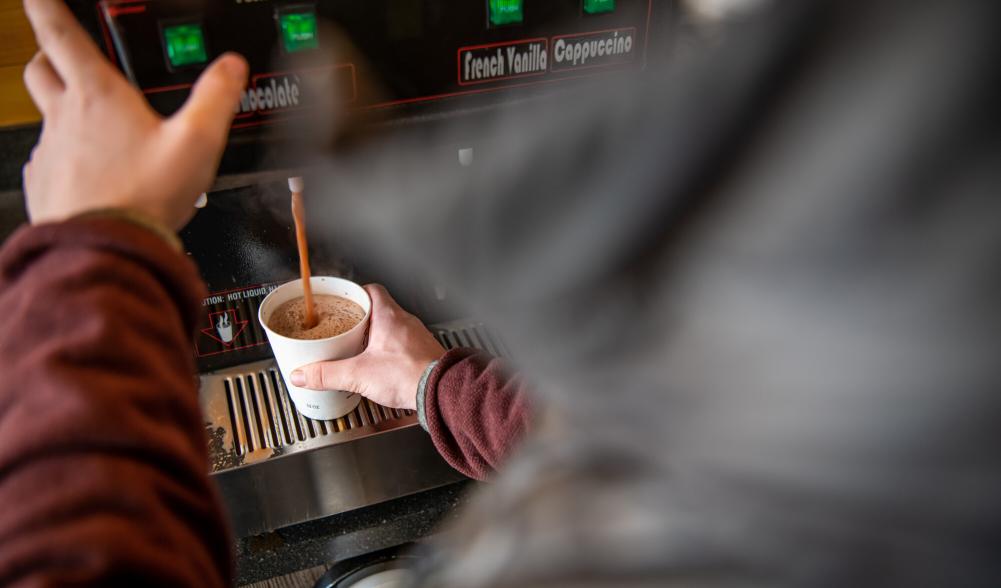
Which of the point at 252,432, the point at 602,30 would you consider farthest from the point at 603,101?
the point at 252,432

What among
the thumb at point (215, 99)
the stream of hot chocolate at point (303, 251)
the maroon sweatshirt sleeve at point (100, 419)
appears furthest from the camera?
the stream of hot chocolate at point (303, 251)

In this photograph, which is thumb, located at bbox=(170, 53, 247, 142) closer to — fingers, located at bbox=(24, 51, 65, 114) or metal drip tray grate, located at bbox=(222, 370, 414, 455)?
fingers, located at bbox=(24, 51, 65, 114)

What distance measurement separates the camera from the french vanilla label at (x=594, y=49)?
56 cm

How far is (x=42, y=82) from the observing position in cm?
43

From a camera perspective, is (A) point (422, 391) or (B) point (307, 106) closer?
(B) point (307, 106)

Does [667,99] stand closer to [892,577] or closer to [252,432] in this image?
[892,577]

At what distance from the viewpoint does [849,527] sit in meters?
0.21

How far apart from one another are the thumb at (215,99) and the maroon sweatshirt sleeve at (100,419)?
0.08 meters

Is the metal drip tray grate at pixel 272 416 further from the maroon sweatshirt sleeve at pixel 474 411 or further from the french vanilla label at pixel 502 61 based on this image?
the french vanilla label at pixel 502 61

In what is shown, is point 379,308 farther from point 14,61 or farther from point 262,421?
point 14,61

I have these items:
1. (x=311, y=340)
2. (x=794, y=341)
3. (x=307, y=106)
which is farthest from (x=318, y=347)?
(x=794, y=341)

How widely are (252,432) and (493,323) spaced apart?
0.46m

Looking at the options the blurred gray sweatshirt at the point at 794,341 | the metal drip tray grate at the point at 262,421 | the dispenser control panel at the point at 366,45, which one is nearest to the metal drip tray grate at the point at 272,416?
the metal drip tray grate at the point at 262,421

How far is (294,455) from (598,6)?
44 centimetres
